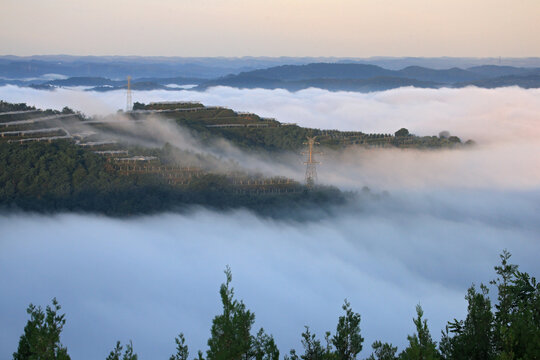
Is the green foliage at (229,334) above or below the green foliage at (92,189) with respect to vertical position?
above

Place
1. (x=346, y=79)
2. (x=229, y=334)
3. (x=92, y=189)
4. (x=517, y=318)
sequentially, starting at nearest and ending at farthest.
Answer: (x=517, y=318) < (x=229, y=334) < (x=92, y=189) < (x=346, y=79)

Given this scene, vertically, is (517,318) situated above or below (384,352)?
above

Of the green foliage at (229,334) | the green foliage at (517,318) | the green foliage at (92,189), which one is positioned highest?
the green foliage at (517,318)

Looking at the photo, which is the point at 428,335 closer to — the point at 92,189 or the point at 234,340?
the point at 234,340

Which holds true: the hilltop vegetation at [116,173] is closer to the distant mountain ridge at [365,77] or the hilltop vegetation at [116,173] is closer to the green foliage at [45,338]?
the green foliage at [45,338]

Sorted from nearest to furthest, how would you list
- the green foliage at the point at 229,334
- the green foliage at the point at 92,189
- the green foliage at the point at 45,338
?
the green foliage at the point at 45,338 < the green foliage at the point at 229,334 < the green foliage at the point at 92,189

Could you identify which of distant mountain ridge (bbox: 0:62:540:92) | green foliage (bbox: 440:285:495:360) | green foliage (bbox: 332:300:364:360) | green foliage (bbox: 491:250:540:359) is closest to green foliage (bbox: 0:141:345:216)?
green foliage (bbox: 332:300:364:360)

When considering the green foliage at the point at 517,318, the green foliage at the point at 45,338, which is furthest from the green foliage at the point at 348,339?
the green foliage at the point at 45,338

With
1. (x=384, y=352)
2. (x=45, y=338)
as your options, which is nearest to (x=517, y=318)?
(x=384, y=352)

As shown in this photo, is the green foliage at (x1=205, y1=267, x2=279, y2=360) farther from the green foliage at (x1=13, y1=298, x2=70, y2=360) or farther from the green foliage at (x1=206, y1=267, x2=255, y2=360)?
the green foliage at (x1=13, y1=298, x2=70, y2=360)

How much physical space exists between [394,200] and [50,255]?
30571mm

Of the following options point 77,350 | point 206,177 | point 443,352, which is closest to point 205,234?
point 206,177

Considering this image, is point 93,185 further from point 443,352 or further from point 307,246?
point 443,352

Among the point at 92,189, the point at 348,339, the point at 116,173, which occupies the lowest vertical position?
the point at 92,189
